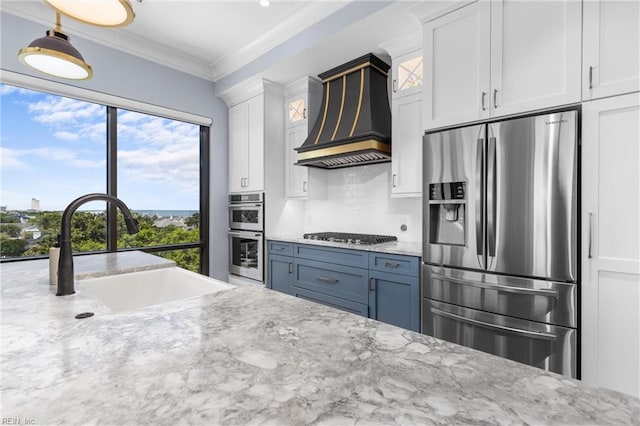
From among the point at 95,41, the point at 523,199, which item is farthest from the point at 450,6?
the point at 95,41

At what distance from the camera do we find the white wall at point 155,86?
2.61 m

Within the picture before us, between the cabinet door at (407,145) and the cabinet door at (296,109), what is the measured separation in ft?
3.84

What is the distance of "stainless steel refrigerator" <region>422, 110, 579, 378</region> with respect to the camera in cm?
A: 164

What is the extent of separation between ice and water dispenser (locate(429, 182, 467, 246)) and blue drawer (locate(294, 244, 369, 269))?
0.63 meters

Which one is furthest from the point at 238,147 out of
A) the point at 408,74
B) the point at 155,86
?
the point at 408,74

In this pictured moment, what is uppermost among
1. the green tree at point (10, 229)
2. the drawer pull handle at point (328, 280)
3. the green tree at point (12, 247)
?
the green tree at point (10, 229)

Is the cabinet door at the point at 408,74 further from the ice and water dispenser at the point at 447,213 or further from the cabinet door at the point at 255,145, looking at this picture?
the cabinet door at the point at 255,145

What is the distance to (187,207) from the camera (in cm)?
389

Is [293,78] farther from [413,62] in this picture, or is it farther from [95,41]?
[95,41]

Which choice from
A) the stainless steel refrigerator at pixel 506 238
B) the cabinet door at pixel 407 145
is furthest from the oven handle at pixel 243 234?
the stainless steel refrigerator at pixel 506 238

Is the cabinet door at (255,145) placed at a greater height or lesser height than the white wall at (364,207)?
greater

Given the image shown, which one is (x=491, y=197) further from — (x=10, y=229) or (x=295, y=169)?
(x=10, y=229)

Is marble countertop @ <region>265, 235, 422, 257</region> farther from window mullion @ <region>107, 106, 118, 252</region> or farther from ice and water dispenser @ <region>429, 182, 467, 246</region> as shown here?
window mullion @ <region>107, 106, 118, 252</region>

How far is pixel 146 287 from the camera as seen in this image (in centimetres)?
163
